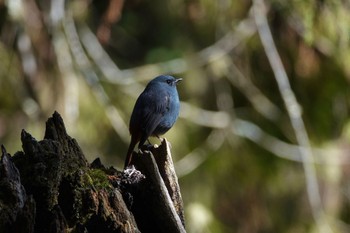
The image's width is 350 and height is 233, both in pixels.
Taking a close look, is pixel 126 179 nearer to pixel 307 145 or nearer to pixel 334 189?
pixel 307 145

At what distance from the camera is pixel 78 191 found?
11.1 feet

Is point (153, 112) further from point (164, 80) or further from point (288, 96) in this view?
point (288, 96)

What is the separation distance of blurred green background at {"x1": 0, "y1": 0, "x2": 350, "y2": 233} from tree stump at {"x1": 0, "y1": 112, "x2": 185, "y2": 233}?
270cm

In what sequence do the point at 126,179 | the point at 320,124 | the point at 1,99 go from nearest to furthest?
the point at 126,179 → the point at 1,99 → the point at 320,124

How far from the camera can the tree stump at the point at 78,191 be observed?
317 centimetres

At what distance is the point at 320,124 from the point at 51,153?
449cm

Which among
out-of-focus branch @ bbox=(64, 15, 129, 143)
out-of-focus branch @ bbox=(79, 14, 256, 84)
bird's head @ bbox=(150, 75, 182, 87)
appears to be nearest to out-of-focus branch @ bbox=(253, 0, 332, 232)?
out-of-focus branch @ bbox=(79, 14, 256, 84)

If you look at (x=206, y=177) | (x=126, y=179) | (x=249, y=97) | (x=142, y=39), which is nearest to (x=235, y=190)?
(x=206, y=177)

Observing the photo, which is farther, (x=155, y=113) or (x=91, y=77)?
(x=91, y=77)

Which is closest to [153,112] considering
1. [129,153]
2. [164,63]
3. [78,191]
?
[129,153]

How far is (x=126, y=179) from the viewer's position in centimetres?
361

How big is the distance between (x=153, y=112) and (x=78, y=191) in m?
1.61

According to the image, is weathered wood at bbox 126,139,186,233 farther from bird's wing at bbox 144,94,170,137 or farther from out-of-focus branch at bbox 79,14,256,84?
out-of-focus branch at bbox 79,14,256,84

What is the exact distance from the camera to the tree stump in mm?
3174
